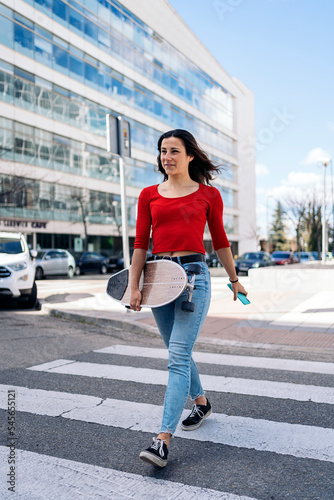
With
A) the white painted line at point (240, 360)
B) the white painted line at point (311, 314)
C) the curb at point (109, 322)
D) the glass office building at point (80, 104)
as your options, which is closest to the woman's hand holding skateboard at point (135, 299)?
the white painted line at point (240, 360)

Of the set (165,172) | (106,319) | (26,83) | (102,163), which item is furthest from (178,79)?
(165,172)

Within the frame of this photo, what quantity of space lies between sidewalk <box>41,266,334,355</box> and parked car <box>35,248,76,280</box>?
1081 centimetres

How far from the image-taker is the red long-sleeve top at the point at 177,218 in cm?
302

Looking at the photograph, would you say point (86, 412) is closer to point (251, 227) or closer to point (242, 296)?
point (242, 296)

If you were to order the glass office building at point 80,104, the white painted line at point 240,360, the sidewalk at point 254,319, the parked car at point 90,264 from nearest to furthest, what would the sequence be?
the white painted line at point 240,360, the sidewalk at point 254,319, the parked car at point 90,264, the glass office building at point 80,104

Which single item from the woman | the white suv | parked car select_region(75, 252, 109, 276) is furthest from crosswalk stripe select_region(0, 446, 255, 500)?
parked car select_region(75, 252, 109, 276)

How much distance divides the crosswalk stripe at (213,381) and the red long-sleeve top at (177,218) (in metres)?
1.98

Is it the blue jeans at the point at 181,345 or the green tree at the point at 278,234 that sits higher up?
the green tree at the point at 278,234

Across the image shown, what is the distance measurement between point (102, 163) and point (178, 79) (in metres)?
15.4

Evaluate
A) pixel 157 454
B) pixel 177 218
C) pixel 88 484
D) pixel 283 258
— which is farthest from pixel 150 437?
pixel 283 258

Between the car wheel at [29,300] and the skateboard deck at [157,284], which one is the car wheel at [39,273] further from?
the skateboard deck at [157,284]

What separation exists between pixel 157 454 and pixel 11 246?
1008 cm

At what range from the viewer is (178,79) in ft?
167

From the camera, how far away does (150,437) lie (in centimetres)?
336
